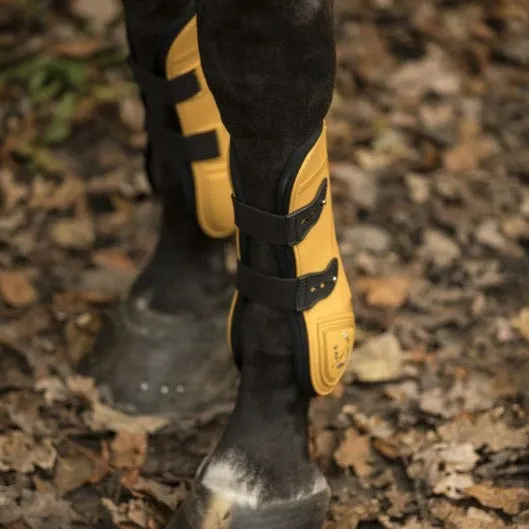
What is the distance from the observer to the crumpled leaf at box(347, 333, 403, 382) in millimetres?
2387

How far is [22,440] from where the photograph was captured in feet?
7.18

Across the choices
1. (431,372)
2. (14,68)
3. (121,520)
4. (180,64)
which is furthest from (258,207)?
(14,68)

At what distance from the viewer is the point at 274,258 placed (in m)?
1.74

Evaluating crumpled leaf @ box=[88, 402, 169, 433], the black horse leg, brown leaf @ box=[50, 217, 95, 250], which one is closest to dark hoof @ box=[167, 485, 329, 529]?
the black horse leg

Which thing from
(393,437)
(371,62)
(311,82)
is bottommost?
(371,62)

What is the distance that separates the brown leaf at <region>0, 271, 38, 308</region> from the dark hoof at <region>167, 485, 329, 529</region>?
2.99ft

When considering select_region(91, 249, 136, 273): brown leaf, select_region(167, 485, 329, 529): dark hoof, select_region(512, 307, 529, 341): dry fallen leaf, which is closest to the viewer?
select_region(167, 485, 329, 529): dark hoof

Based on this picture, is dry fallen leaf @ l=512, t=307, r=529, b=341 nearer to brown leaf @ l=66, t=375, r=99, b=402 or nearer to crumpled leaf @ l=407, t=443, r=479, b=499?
crumpled leaf @ l=407, t=443, r=479, b=499

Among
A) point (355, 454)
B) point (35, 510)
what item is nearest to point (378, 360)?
point (355, 454)

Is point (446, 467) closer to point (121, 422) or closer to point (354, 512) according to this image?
point (354, 512)

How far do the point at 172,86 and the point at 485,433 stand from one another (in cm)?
90

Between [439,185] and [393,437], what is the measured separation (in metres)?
1.05

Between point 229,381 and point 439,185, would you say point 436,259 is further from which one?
point 229,381

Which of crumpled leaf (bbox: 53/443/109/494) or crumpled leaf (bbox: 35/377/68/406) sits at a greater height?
crumpled leaf (bbox: 53/443/109/494)
